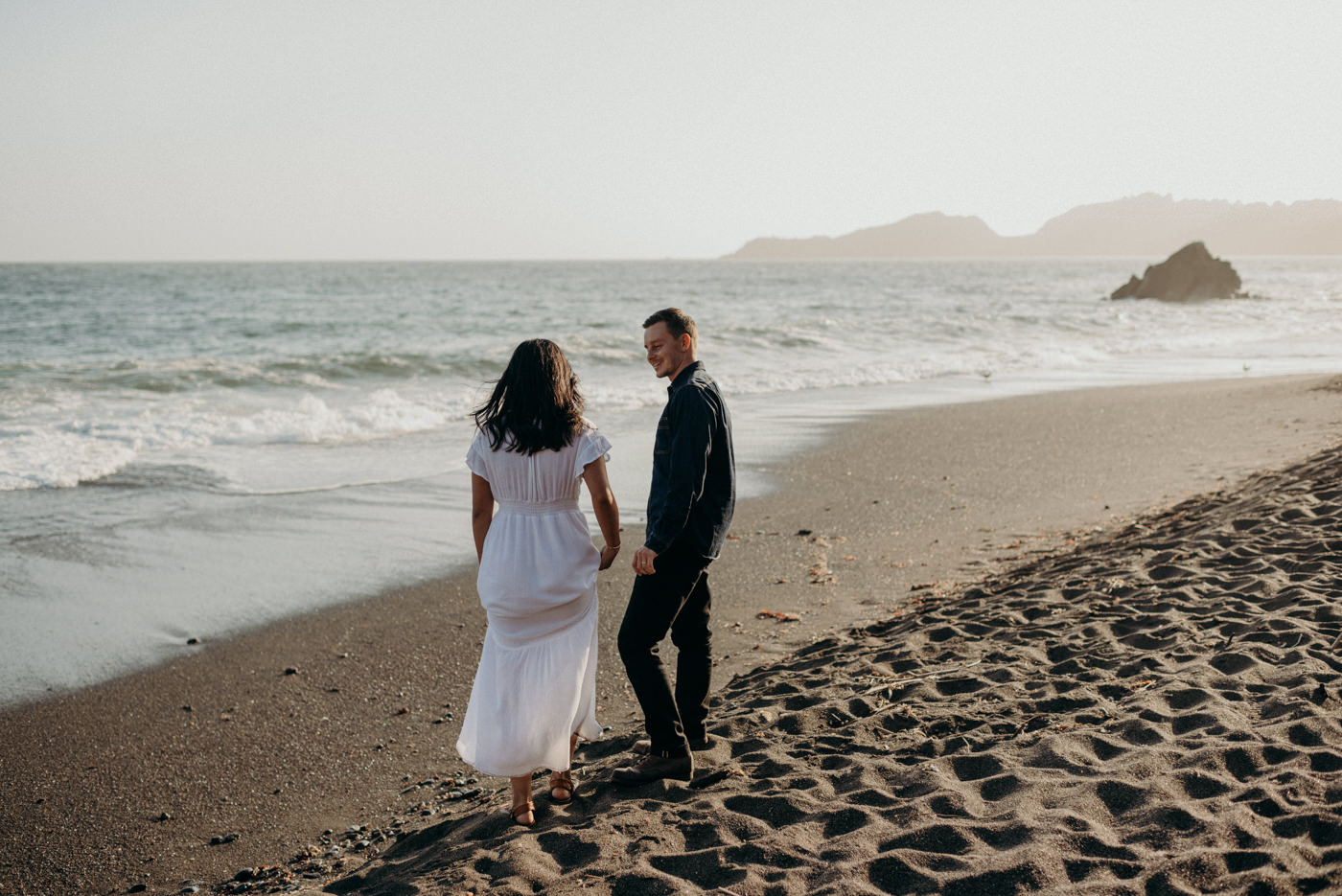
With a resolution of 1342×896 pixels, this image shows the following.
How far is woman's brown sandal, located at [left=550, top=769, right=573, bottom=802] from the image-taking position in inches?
143

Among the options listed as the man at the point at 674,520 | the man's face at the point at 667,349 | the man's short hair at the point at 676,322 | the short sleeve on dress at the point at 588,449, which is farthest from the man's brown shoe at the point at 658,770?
the man's short hair at the point at 676,322

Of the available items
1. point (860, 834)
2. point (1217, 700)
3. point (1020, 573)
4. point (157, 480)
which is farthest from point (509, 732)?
point (157, 480)

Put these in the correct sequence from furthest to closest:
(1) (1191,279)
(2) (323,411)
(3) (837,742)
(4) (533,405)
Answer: (1) (1191,279)
(2) (323,411)
(3) (837,742)
(4) (533,405)

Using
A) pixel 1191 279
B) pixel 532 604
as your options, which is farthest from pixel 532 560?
pixel 1191 279

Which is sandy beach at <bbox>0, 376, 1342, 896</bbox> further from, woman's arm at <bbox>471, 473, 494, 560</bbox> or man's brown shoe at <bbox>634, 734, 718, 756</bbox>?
woman's arm at <bbox>471, 473, 494, 560</bbox>

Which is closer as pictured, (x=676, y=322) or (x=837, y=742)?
(x=676, y=322)

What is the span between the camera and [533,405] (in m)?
3.29

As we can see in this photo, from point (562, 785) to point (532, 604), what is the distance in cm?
82

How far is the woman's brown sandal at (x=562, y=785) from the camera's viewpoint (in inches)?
143

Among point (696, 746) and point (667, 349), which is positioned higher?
point (667, 349)

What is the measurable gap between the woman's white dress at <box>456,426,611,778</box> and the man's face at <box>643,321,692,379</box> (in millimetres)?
392

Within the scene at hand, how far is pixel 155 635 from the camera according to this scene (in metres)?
5.70

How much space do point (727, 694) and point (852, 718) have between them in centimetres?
80

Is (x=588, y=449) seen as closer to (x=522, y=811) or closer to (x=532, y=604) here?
(x=532, y=604)
